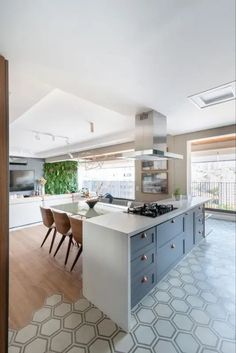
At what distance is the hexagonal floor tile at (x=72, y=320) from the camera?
166cm

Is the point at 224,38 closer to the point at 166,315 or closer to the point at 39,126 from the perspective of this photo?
the point at 166,315

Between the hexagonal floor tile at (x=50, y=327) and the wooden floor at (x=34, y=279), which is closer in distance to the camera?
the hexagonal floor tile at (x=50, y=327)

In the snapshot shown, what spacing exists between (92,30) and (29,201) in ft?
14.5

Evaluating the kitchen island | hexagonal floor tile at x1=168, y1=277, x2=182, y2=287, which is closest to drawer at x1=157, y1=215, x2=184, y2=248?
the kitchen island

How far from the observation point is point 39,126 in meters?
4.04

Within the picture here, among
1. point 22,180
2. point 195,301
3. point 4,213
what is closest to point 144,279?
point 195,301

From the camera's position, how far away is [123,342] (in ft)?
4.92

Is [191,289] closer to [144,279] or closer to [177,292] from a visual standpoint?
[177,292]

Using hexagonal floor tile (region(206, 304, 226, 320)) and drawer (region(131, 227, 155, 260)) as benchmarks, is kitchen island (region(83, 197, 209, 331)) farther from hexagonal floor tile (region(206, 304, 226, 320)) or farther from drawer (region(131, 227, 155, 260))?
hexagonal floor tile (region(206, 304, 226, 320))

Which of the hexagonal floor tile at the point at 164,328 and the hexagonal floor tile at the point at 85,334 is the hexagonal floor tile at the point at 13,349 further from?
the hexagonal floor tile at the point at 164,328

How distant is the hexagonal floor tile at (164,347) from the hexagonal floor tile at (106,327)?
0.39 m

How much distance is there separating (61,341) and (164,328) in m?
0.92

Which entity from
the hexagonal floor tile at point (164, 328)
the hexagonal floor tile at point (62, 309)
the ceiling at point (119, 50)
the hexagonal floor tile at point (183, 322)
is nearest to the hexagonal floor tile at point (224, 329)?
the hexagonal floor tile at point (183, 322)

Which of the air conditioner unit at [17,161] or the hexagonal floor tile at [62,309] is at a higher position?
the air conditioner unit at [17,161]
